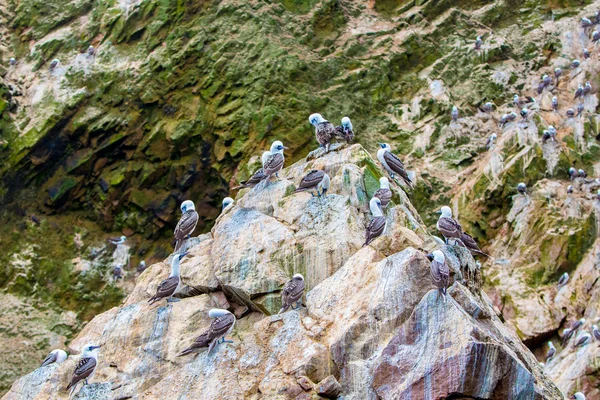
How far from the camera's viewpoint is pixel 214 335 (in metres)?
13.4

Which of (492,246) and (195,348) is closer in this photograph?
(195,348)

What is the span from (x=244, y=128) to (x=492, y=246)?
1171cm

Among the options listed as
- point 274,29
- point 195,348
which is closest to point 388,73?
point 274,29

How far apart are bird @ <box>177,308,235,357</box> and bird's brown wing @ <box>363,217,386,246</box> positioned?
3265mm

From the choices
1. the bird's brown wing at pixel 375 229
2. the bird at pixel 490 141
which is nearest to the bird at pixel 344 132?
the bird's brown wing at pixel 375 229

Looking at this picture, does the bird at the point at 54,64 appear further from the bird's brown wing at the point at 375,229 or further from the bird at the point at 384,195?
the bird's brown wing at the point at 375,229

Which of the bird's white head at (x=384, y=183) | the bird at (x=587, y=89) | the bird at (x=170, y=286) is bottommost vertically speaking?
the bird at (x=587, y=89)

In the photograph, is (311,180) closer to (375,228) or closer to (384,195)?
(384,195)

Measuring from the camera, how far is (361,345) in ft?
40.5

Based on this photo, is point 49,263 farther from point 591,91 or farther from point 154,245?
point 591,91

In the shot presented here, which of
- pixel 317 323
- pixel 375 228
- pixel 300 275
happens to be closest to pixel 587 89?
pixel 375 228

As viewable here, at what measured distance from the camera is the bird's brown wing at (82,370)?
1388 cm

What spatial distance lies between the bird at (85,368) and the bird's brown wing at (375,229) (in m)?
6.00

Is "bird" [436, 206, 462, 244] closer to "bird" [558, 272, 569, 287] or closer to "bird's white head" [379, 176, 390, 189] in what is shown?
"bird's white head" [379, 176, 390, 189]
